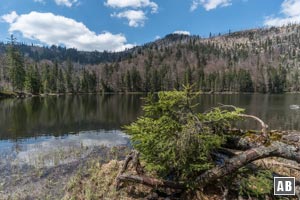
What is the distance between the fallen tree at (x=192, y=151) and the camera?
6.83 m

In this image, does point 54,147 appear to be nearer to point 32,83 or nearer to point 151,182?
point 151,182

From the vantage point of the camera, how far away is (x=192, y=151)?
22.9 feet

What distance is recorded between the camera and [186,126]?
7207mm

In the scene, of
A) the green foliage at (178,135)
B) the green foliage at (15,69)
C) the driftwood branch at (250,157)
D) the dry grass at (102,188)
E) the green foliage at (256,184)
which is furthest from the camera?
the green foliage at (15,69)

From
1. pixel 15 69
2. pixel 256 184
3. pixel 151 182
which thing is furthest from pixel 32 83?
pixel 256 184

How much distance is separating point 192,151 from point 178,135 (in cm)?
59

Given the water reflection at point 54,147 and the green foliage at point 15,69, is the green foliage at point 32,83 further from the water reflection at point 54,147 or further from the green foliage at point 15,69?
the water reflection at point 54,147

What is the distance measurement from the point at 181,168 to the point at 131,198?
2080 millimetres

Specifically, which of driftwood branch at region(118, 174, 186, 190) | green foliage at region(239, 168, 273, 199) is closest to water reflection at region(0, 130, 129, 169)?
driftwood branch at region(118, 174, 186, 190)

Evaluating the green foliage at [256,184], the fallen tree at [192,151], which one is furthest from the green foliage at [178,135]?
the green foliage at [256,184]

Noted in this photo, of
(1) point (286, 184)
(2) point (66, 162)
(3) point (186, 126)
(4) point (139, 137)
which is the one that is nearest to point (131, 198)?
(4) point (139, 137)

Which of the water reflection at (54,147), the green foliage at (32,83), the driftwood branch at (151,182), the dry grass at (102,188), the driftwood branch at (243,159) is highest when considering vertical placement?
the green foliage at (32,83)

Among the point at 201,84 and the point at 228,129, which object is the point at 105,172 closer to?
the point at 228,129

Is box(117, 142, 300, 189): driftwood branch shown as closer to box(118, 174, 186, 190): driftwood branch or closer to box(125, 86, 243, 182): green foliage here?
box(118, 174, 186, 190): driftwood branch
